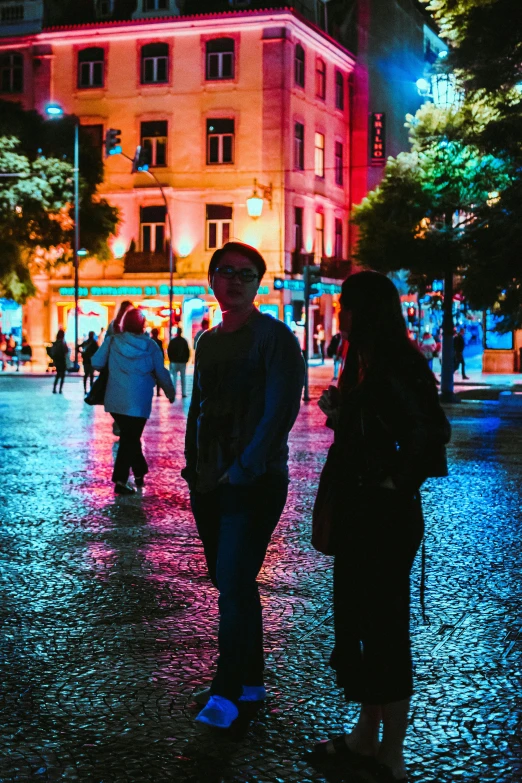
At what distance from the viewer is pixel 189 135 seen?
5209 cm

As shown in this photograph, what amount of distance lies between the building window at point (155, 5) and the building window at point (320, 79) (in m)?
7.57

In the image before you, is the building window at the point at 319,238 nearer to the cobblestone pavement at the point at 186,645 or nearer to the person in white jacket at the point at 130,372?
the cobblestone pavement at the point at 186,645

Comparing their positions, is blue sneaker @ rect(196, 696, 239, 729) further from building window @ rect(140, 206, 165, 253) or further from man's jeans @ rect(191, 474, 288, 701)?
building window @ rect(140, 206, 165, 253)

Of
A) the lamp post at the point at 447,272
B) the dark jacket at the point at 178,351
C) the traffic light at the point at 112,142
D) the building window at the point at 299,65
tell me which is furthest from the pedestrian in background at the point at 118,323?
the building window at the point at 299,65

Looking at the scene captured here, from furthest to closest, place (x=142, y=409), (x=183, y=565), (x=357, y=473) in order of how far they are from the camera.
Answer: (x=142, y=409), (x=183, y=565), (x=357, y=473)

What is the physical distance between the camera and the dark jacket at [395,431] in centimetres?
382

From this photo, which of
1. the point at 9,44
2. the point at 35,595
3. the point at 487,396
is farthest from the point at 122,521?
the point at 9,44

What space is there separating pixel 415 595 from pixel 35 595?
229cm

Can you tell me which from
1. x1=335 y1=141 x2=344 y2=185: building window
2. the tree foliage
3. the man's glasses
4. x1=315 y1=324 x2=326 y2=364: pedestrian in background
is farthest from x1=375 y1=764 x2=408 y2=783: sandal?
x1=335 y1=141 x2=344 y2=185: building window

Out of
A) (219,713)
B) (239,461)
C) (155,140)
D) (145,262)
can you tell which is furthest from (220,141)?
(219,713)

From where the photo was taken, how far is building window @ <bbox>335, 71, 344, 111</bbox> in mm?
56406

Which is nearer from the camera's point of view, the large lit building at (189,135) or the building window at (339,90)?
the large lit building at (189,135)

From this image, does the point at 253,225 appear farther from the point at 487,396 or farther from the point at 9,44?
the point at 487,396

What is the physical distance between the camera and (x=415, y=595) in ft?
22.8
